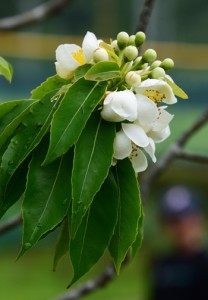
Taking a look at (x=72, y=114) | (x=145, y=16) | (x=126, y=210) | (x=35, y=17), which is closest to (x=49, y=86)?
(x=72, y=114)

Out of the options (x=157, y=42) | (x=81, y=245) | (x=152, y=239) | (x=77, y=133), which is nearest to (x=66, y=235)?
(x=81, y=245)

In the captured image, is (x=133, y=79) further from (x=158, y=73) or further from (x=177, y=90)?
(x=177, y=90)

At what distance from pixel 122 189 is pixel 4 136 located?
24cm

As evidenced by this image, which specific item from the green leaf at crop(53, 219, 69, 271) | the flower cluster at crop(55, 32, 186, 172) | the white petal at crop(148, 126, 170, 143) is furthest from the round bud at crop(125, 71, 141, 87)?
the green leaf at crop(53, 219, 69, 271)

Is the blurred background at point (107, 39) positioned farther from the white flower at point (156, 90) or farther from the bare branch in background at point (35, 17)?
the white flower at point (156, 90)

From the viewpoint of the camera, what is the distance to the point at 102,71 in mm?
1708

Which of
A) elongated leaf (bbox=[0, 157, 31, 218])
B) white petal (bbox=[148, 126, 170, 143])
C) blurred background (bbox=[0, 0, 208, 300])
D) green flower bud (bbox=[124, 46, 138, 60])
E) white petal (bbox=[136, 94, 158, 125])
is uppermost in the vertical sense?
green flower bud (bbox=[124, 46, 138, 60])

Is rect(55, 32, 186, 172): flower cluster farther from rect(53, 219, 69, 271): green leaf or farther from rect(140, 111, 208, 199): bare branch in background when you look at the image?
rect(140, 111, 208, 199): bare branch in background

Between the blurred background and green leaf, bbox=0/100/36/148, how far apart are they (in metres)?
8.05

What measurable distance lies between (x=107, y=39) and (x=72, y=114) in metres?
8.76

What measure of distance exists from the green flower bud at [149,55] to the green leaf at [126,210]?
195 millimetres

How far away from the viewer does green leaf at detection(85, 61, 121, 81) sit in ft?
5.60

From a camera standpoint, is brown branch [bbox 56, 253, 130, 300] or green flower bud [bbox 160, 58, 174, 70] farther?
brown branch [bbox 56, 253, 130, 300]

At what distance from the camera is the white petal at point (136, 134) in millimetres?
1688
